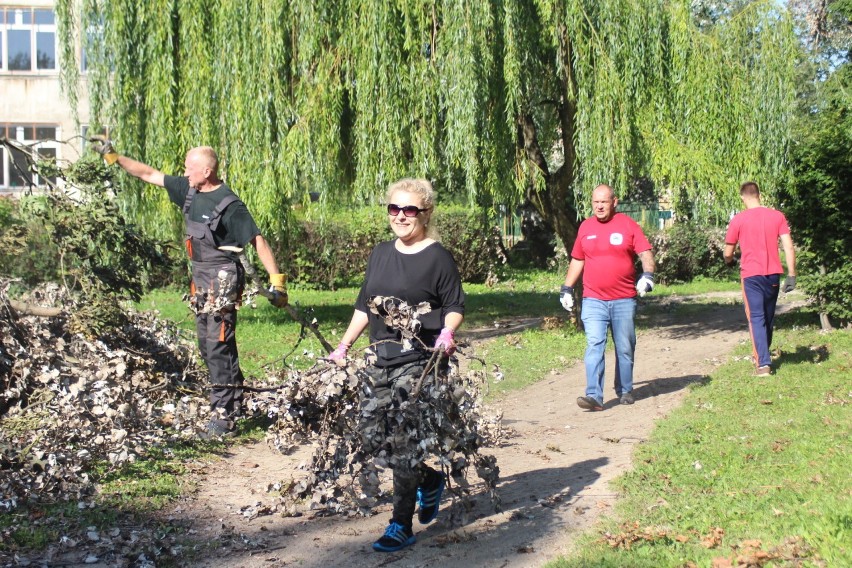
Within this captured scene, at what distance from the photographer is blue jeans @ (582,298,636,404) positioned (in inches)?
340

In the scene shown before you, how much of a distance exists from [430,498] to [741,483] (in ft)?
6.51

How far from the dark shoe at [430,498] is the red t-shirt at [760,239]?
5714mm

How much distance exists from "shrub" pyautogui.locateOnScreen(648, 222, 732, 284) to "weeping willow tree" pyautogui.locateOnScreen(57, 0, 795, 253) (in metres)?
11.1

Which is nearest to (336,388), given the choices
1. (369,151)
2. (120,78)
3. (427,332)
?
(427,332)

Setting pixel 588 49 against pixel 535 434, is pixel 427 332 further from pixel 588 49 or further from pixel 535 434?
pixel 588 49

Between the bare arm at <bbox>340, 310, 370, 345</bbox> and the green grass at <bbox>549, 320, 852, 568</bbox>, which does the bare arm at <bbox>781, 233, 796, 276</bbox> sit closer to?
the green grass at <bbox>549, 320, 852, 568</bbox>

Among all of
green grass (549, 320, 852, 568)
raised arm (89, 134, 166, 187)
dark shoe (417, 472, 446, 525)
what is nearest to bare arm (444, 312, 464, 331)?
dark shoe (417, 472, 446, 525)

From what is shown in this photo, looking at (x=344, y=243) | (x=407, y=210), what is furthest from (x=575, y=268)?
(x=344, y=243)

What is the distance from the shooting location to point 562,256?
2394 centimetres

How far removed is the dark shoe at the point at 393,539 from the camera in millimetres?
4953

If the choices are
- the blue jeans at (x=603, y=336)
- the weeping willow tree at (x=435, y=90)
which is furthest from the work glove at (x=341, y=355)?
the weeping willow tree at (x=435, y=90)

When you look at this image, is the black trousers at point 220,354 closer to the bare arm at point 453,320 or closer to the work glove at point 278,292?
the work glove at point 278,292

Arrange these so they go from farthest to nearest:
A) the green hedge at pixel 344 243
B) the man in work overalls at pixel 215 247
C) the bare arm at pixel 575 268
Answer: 1. the green hedge at pixel 344 243
2. the bare arm at pixel 575 268
3. the man in work overalls at pixel 215 247

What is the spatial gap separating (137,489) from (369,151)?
20.8 ft
